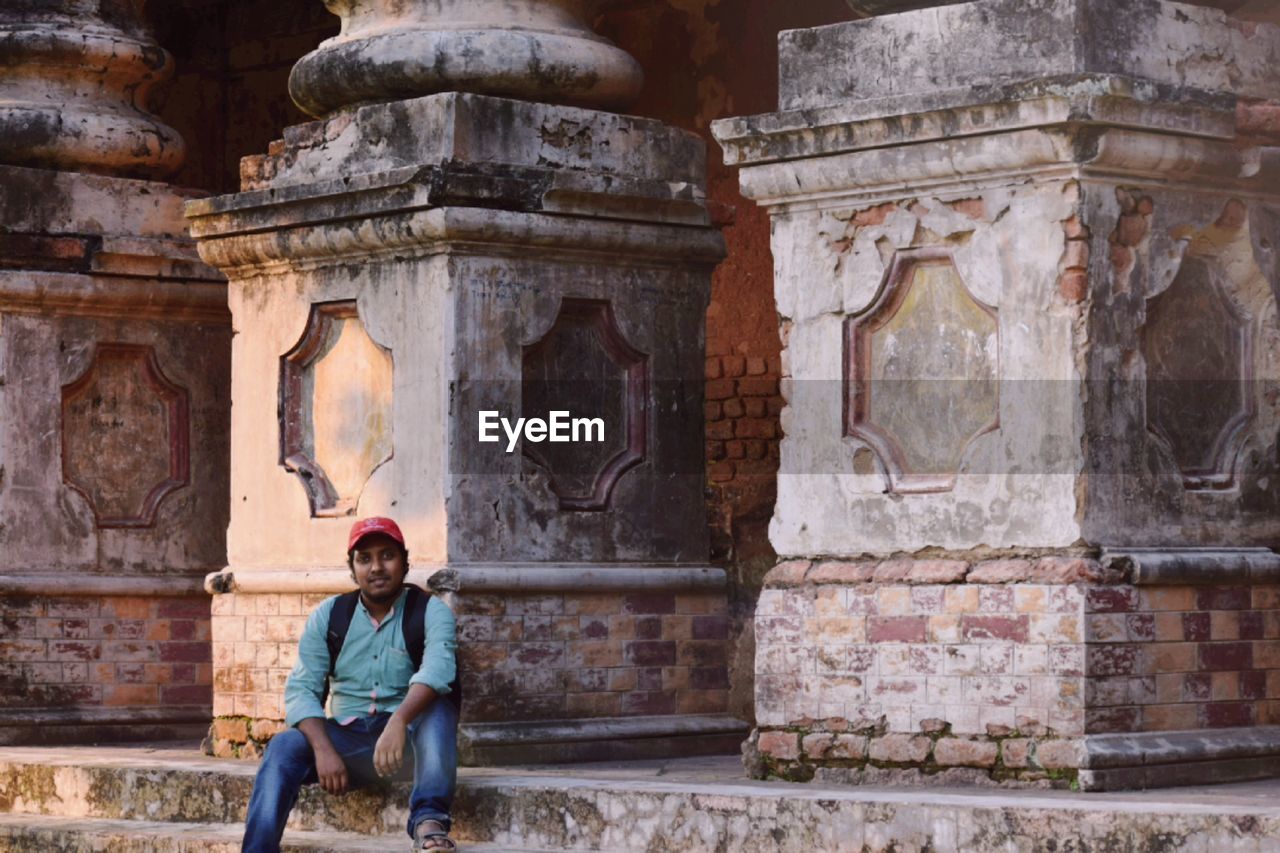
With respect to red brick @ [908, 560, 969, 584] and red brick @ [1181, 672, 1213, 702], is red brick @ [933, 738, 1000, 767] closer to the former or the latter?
red brick @ [908, 560, 969, 584]

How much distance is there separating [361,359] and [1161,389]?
2978 millimetres

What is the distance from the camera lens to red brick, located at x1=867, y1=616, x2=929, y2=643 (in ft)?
27.8

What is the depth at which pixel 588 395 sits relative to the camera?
998 cm

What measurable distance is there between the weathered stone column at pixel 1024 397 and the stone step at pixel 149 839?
1.31 metres

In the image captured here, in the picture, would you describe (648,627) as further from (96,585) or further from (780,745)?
(96,585)

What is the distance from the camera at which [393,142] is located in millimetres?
9781

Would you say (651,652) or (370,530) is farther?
(651,652)

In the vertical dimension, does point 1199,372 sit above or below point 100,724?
above

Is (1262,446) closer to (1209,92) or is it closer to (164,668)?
(1209,92)

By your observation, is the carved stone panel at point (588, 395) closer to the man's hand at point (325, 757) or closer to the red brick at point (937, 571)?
the man's hand at point (325, 757)

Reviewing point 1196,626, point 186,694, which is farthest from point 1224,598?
point 186,694

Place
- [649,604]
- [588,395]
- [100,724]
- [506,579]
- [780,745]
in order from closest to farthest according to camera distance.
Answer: [780,745] → [506,579] → [588,395] → [649,604] → [100,724]

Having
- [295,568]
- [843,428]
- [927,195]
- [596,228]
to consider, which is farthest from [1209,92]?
[295,568]

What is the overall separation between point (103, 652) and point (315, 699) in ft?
10.7
